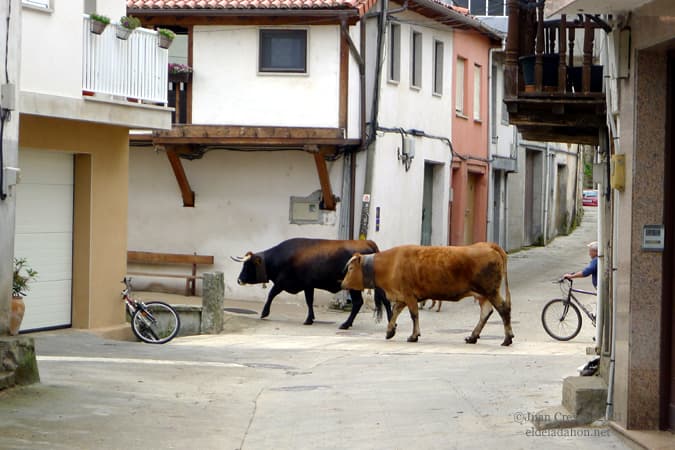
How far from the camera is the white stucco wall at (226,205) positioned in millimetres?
25688

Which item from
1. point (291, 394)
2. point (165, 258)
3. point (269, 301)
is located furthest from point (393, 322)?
point (165, 258)

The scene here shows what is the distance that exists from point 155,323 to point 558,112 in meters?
9.89

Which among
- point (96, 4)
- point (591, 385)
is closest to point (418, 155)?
point (96, 4)

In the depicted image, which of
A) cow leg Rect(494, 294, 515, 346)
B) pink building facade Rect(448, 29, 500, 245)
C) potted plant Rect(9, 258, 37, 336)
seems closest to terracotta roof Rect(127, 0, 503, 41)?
pink building facade Rect(448, 29, 500, 245)

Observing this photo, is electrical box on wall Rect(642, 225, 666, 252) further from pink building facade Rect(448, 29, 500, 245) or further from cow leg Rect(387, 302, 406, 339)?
pink building facade Rect(448, 29, 500, 245)

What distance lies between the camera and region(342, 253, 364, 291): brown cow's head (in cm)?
2041

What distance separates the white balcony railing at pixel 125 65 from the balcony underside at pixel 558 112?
8420 millimetres

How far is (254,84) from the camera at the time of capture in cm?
2517

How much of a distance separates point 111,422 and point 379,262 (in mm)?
10427

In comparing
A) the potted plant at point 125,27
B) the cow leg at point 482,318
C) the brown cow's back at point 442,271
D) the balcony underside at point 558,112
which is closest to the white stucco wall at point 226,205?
the brown cow's back at point 442,271

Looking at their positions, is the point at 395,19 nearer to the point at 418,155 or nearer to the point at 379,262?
the point at 418,155

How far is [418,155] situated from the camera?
93.5 ft

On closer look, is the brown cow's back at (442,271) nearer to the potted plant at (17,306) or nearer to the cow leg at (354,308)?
the cow leg at (354,308)

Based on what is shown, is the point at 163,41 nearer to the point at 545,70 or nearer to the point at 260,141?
the point at 260,141
